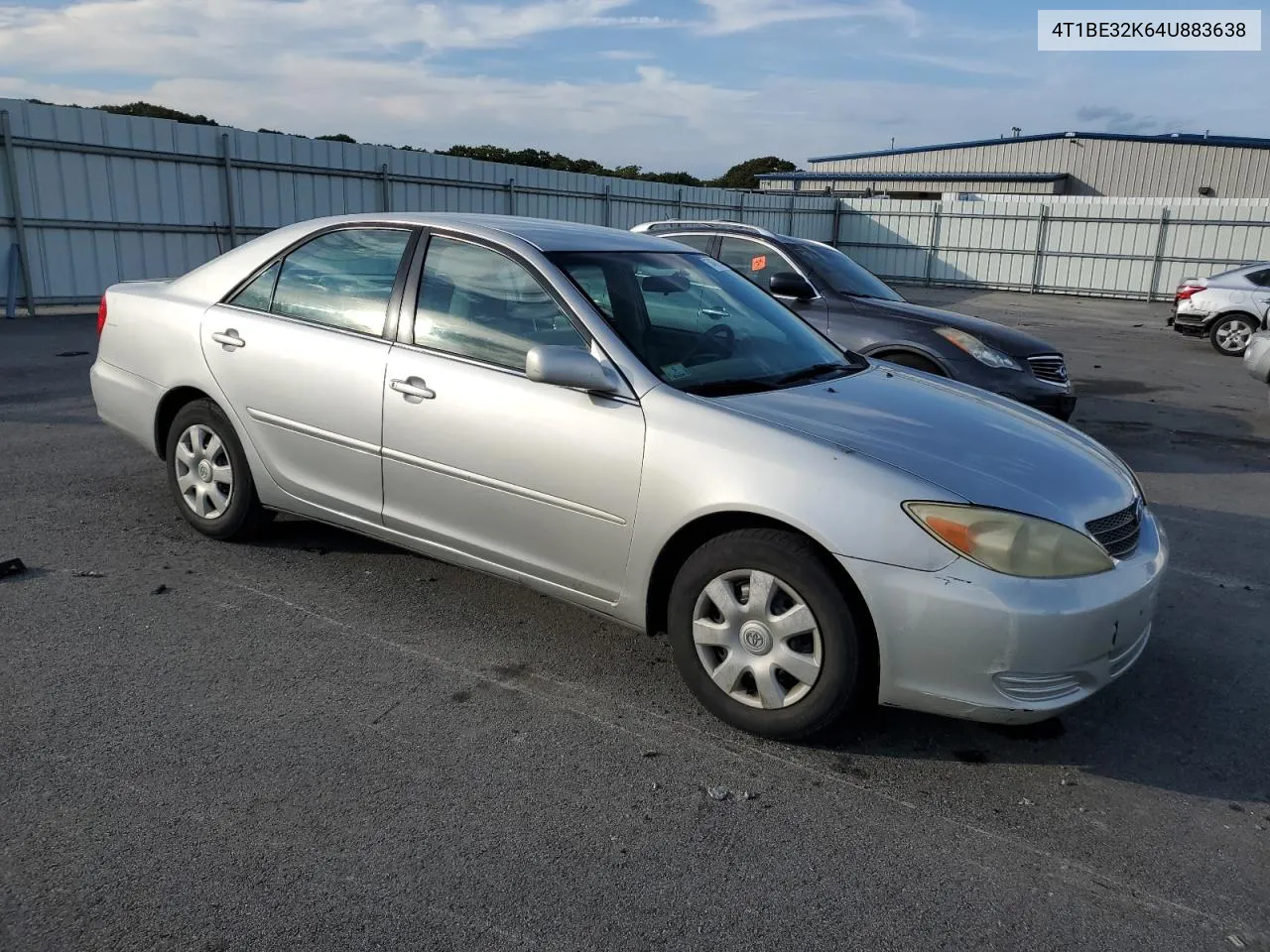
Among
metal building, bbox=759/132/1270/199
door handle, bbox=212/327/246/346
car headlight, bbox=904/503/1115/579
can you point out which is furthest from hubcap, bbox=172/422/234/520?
metal building, bbox=759/132/1270/199

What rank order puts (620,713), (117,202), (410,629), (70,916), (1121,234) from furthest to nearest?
(1121,234) < (117,202) < (410,629) < (620,713) < (70,916)

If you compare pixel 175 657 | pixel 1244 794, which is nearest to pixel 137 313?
pixel 175 657

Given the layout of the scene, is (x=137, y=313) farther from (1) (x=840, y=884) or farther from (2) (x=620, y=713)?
(1) (x=840, y=884)

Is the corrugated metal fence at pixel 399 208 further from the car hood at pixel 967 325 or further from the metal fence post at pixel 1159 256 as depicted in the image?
the car hood at pixel 967 325

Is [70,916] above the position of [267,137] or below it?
below

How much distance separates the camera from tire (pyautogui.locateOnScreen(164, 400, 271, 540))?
462 centimetres

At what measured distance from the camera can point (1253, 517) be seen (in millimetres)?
6148

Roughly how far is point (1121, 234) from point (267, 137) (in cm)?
2105

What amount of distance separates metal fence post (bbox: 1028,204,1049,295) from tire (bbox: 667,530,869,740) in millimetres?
27059

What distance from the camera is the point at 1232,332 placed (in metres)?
14.6

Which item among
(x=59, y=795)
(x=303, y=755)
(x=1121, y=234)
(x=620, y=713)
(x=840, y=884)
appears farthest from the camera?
(x=1121, y=234)

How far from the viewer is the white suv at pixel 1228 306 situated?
14.3m

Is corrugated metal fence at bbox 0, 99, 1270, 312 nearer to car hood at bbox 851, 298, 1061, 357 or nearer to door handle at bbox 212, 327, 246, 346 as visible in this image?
car hood at bbox 851, 298, 1061, 357

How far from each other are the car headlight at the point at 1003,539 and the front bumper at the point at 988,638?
0.13 ft
